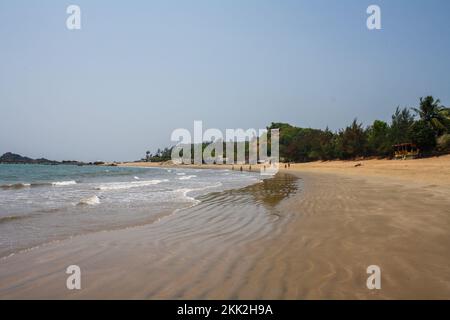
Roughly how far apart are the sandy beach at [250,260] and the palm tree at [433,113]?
48397 millimetres

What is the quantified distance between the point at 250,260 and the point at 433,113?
55.9m

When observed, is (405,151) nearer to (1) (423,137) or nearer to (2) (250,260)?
(1) (423,137)

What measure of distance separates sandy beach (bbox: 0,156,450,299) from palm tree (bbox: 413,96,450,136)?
1905 inches

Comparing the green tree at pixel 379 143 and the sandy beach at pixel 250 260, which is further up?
the green tree at pixel 379 143

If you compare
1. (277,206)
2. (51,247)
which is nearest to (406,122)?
(277,206)

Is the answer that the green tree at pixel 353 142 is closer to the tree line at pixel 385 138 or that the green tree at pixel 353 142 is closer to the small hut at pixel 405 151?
the tree line at pixel 385 138

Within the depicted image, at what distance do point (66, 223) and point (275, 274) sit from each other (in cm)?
700

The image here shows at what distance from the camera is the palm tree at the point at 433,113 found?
1917 inches

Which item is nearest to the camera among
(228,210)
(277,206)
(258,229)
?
(258,229)

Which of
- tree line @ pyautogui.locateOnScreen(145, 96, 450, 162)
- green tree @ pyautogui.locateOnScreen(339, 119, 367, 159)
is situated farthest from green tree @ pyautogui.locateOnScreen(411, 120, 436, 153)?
green tree @ pyautogui.locateOnScreen(339, 119, 367, 159)

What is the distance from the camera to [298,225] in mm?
7992

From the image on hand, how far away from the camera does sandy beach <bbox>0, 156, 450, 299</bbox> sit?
156 inches

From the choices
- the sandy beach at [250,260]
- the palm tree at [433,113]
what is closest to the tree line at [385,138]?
the palm tree at [433,113]

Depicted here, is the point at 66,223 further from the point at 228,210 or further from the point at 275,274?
the point at 275,274
